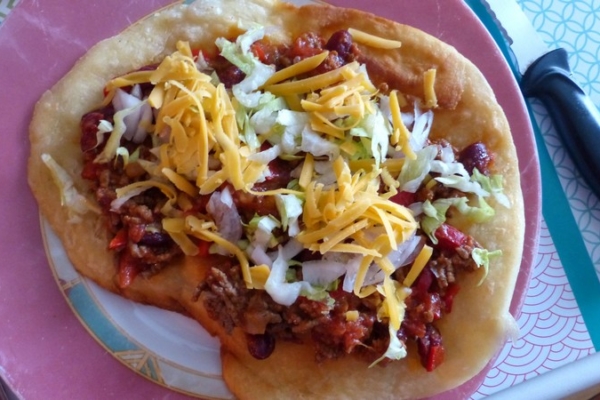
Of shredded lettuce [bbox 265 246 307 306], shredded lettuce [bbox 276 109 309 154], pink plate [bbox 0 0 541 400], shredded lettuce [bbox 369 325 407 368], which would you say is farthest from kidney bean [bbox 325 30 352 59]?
shredded lettuce [bbox 369 325 407 368]

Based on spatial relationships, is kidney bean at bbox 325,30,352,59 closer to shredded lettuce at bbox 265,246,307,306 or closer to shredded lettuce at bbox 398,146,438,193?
shredded lettuce at bbox 398,146,438,193

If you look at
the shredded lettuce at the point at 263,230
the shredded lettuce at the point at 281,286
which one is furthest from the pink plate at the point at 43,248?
the shredded lettuce at the point at 263,230

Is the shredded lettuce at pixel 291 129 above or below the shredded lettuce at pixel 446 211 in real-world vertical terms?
above

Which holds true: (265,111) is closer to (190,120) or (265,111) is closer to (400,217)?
(190,120)

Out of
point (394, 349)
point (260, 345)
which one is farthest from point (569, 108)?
point (260, 345)

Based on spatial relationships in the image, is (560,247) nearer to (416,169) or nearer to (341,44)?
(416,169)

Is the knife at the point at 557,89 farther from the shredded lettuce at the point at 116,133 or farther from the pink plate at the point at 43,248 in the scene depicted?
the shredded lettuce at the point at 116,133

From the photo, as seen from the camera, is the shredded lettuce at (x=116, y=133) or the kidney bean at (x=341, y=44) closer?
the shredded lettuce at (x=116, y=133)
